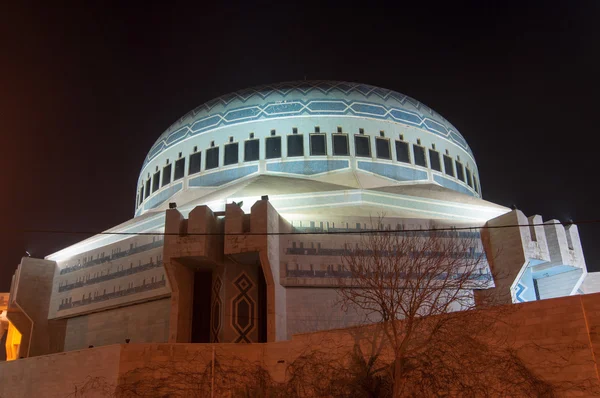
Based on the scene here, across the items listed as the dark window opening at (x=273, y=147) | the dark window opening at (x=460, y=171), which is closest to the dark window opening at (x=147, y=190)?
the dark window opening at (x=273, y=147)

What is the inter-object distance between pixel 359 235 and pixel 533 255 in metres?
5.15

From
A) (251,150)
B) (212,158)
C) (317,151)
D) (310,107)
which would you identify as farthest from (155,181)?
(317,151)

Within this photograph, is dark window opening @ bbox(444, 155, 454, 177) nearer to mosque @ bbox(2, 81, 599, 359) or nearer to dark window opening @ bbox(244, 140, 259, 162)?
mosque @ bbox(2, 81, 599, 359)

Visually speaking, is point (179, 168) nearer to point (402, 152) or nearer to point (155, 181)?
point (155, 181)

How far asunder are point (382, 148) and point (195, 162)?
7.42 meters

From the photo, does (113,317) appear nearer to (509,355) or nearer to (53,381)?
(53,381)

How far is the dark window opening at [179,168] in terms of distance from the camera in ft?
78.9

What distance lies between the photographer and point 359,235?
1730cm

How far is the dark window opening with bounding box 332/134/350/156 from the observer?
882 inches

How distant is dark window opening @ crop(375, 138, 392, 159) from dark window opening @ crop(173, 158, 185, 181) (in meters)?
7.81

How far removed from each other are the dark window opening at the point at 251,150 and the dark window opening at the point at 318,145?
6.95 ft

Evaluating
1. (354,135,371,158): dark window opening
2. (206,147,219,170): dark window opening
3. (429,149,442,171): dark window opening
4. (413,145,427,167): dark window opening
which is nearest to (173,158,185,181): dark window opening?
(206,147,219,170): dark window opening

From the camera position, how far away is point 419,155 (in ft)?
77.3

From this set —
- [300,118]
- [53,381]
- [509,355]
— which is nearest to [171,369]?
[53,381]
